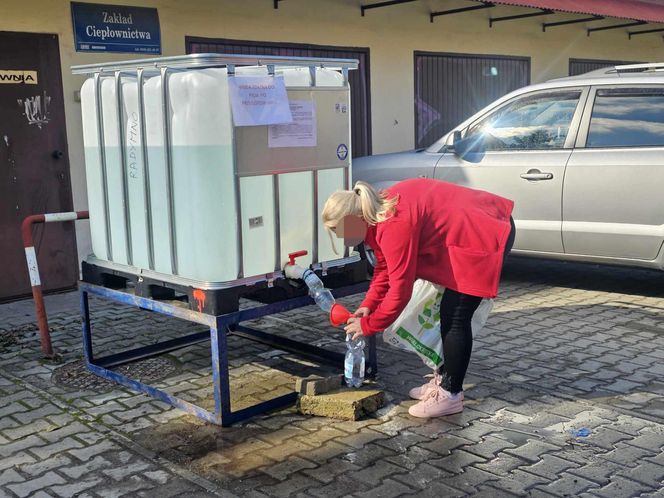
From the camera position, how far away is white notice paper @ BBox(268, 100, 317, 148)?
3983 millimetres

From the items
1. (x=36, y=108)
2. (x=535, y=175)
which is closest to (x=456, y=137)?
(x=535, y=175)

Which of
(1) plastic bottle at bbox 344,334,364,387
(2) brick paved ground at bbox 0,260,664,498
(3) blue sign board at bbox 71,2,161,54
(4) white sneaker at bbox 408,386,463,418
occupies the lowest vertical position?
(2) brick paved ground at bbox 0,260,664,498

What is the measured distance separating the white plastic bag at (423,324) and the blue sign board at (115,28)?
181 inches

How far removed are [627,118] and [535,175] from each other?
0.90m

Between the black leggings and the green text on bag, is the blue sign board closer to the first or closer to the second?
the green text on bag

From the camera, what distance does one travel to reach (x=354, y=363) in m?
4.39

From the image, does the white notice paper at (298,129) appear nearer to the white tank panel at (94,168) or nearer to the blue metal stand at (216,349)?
the blue metal stand at (216,349)

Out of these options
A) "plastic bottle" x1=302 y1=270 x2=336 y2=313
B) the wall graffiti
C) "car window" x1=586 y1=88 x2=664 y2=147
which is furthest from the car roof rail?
the wall graffiti

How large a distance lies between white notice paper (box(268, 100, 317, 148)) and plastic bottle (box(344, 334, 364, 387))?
111 cm

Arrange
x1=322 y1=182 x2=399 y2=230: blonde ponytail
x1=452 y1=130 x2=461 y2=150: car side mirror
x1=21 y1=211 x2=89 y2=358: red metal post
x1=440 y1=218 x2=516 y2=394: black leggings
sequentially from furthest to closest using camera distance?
x1=452 y1=130 x2=461 y2=150: car side mirror < x1=21 y1=211 x2=89 y2=358: red metal post < x1=440 y1=218 x2=516 y2=394: black leggings < x1=322 y1=182 x2=399 y2=230: blonde ponytail

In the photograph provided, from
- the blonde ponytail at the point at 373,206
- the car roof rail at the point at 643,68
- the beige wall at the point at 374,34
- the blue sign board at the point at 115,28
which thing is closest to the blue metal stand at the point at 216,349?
the blonde ponytail at the point at 373,206

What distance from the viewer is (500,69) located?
1198 cm

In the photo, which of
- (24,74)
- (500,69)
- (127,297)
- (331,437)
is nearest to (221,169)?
(127,297)

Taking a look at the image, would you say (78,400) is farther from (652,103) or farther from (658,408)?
(652,103)
